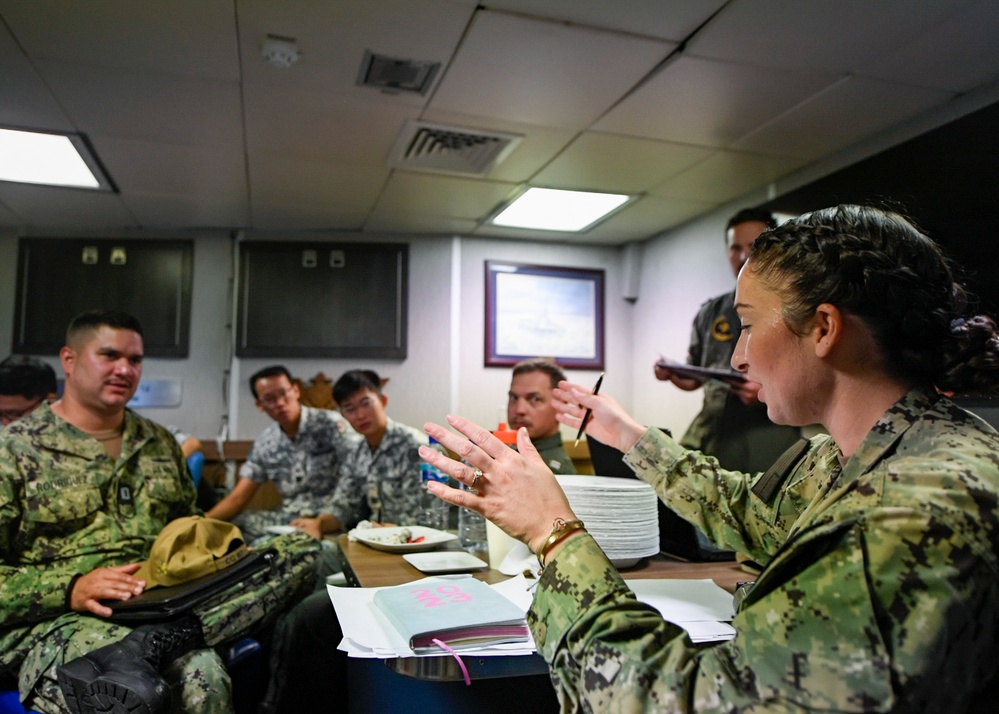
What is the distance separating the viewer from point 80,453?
191 cm

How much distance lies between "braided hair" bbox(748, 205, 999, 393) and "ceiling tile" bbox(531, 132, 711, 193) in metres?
2.18

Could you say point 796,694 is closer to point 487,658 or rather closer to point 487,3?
point 487,658

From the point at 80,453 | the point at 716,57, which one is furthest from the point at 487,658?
the point at 716,57

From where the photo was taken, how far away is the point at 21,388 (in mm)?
3088

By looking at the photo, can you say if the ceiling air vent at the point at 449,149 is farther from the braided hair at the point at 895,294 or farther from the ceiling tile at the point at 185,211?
the braided hair at the point at 895,294

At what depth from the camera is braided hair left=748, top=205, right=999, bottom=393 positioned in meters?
0.80

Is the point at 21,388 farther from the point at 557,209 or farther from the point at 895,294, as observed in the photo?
the point at 895,294

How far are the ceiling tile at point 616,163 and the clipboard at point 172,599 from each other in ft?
7.25

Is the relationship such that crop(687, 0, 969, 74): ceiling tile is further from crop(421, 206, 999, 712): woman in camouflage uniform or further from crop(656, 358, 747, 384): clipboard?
crop(421, 206, 999, 712): woman in camouflage uniform

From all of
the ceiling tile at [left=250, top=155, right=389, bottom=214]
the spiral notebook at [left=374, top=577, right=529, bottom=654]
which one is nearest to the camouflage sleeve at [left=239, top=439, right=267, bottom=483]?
the ceiling tile at [left=250, top=155, right=389, bottom=214]

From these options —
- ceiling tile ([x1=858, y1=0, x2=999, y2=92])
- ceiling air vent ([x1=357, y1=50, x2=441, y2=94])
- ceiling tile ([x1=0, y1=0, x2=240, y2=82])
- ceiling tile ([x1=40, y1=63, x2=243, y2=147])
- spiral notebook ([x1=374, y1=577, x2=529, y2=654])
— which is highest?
ceiling tile ([x1=858, y1=0, x2=999, y2=92])

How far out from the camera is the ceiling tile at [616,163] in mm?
3018

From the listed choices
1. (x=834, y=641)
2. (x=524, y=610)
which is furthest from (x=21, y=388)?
(x=834, y=641)

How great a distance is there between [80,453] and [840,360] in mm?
1933
